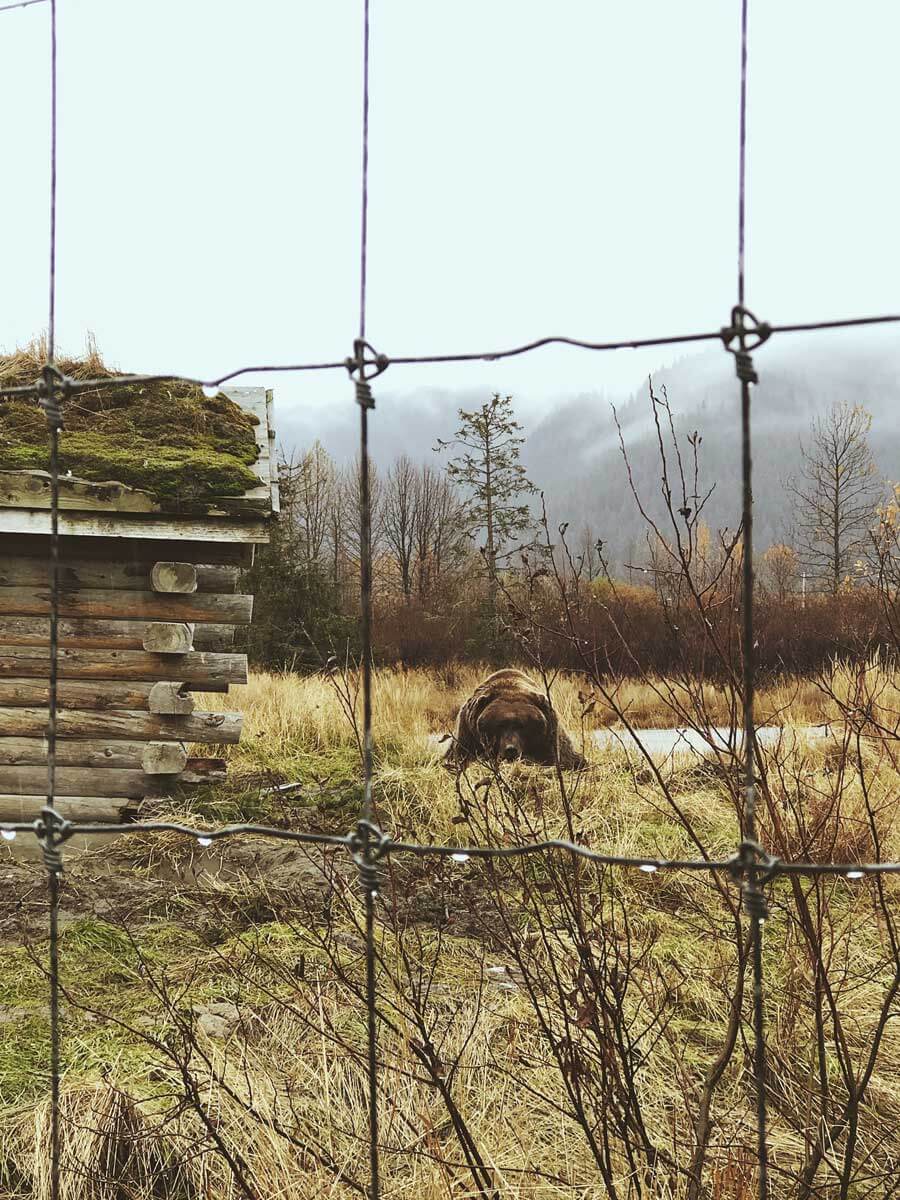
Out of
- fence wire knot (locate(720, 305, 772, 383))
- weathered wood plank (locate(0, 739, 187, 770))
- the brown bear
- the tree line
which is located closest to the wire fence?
fence wire knot (locate(720, 305, 772, 383))

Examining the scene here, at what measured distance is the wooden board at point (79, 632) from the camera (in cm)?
533

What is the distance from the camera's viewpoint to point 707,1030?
3049 mm

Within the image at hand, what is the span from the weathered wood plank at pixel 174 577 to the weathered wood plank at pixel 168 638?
205 mm

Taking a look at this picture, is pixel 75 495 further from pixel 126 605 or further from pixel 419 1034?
pixel 419 1034

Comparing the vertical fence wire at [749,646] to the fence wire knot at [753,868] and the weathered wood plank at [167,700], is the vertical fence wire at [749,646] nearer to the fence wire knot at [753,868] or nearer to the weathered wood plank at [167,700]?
the fence wire knot at [753,868]

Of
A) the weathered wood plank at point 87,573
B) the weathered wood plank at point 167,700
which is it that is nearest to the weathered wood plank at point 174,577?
the weathered wood plank at point 87,573

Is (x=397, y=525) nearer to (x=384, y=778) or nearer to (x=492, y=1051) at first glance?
(x=384, y=778)

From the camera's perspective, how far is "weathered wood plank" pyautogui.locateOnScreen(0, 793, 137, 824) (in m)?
5.42

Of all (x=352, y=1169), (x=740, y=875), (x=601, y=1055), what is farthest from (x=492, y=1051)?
(x=740, y=875)

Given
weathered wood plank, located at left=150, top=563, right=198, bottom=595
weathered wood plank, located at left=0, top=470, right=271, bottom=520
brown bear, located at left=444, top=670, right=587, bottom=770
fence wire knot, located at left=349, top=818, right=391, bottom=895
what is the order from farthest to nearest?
brown bear, located at left=444, top=670, right=587, bottom=770, weathered wood plank, located at left=150, top=563, right=198, bottom=595, weathered wood plank, located at left=0, top=470, right=271, bottom=520, fence wire knot, located at left=349, top=818, right=391, bottom=895

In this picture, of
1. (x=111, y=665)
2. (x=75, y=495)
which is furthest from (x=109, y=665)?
(x=75, y=495)

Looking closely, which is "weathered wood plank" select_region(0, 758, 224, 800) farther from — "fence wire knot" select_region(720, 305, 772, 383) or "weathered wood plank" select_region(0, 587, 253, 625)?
"fence wire knot" select_region(720, 305, 772, 383)

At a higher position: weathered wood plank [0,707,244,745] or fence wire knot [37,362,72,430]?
fence wire knot [37,362,72,430]

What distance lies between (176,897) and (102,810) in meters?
1.13
